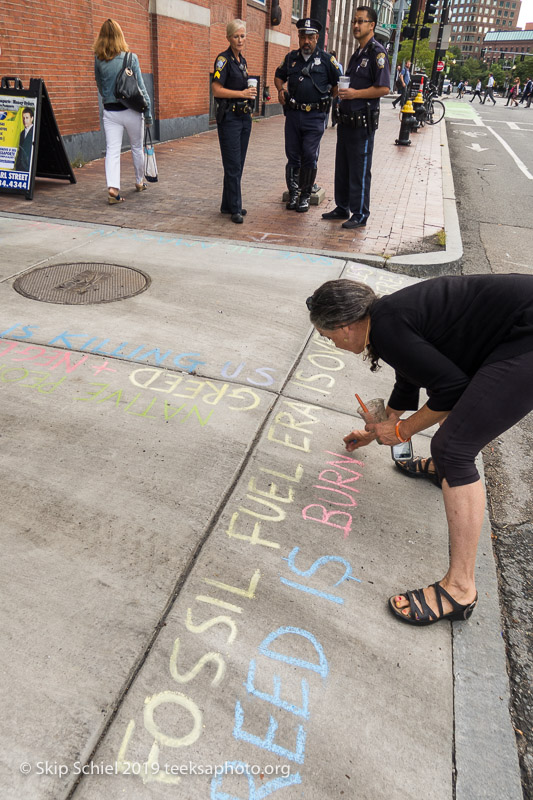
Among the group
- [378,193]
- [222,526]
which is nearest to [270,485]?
[222,526]

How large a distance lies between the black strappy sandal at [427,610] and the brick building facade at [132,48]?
8.36 metres

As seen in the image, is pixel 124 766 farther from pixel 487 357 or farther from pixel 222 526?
pixel 487 357

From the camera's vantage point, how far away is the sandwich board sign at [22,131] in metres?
6.83

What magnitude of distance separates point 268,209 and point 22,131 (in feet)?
10.4

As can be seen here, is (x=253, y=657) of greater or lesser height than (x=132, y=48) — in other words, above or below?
below

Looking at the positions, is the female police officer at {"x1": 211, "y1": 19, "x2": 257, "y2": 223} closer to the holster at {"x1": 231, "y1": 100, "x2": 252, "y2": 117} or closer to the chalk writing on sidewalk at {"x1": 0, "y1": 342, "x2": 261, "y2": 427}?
the holster at {"x1": 231, "y1": 100, "x2": 252, "y2": 117}

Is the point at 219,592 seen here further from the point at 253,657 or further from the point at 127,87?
the point at 127,87

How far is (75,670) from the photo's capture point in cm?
177

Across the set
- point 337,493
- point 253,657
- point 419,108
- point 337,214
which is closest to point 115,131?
point 337,214

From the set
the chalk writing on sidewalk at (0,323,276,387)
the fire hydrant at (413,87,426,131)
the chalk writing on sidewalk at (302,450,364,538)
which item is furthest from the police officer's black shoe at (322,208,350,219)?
the fire hydrant at (413,87,426,131)

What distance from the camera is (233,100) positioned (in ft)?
19.9

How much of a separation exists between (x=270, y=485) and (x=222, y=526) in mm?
366

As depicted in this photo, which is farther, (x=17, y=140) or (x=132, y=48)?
(x=132, y=48)

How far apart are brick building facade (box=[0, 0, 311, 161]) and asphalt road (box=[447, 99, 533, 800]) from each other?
6350 mm
